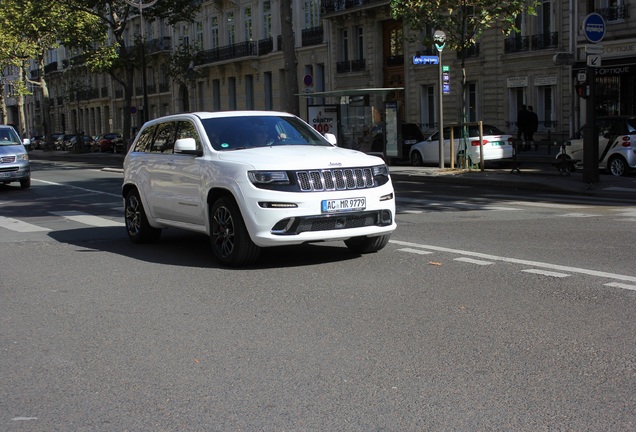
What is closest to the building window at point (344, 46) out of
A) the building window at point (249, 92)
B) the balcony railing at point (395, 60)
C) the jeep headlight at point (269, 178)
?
the balcony railing at point (395, 60)

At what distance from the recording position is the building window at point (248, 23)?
56969mm

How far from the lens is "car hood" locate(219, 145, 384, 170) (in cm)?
887

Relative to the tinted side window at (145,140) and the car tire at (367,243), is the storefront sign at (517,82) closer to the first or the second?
the tinted side window at (145,140)

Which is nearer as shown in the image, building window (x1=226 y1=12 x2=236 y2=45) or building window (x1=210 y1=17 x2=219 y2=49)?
building window (x1=226 y1=12 x2=236 y2=45)

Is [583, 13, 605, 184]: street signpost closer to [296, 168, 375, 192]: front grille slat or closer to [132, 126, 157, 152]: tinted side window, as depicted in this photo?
[132, 126, 157, 152]: tinted side window

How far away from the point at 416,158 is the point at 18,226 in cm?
1917

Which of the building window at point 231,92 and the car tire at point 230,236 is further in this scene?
the building window at point 231,92

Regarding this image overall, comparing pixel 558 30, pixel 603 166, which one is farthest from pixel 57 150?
pixel 603 166

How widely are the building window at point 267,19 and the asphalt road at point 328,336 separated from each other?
4512 centimetres

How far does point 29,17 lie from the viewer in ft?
190

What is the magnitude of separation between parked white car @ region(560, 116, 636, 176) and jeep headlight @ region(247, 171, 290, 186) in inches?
551

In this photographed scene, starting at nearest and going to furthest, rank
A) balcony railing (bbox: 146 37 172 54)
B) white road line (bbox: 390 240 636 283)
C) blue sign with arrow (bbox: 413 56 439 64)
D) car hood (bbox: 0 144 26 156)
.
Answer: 1. white road line (bbox: 390 240 636 283)
2. car hood (bbox: 0 144 26 156)
3. blue sign with arrow (bbox: 413 56 439 64)
4. balcony railing (bbox: 146 37 172 54)

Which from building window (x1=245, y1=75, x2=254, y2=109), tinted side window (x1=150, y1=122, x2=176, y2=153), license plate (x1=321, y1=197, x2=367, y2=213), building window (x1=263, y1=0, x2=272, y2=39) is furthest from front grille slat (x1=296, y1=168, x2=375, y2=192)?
building window (x1=245, y1=75, x2=254, y2=109)

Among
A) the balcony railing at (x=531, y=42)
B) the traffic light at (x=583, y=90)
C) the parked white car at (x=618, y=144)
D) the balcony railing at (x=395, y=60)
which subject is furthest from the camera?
the balcony railing at (x=395, y=60)
